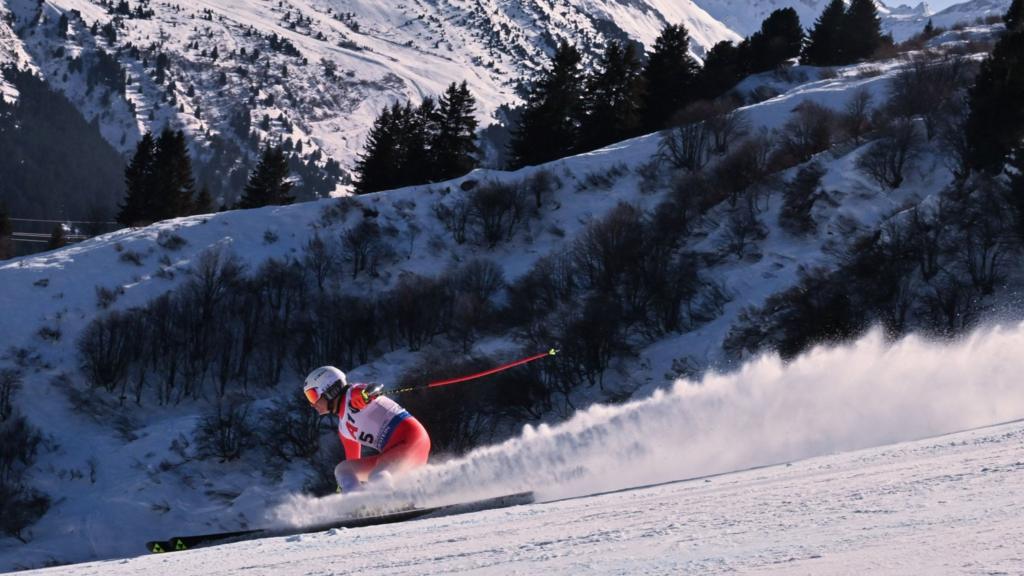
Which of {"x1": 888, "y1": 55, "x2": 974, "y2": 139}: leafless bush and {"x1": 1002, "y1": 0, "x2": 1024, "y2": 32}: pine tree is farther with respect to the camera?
{"x1": 1002, "y1": 0, "x2": 1024, "y2": 32}: pine tree

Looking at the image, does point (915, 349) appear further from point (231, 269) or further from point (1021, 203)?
point (231, 269)

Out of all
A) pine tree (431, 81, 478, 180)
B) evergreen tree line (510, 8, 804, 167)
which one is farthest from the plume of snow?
evergreen tree line (510, 8, 804, 167)

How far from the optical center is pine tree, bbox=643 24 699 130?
68.3 metres


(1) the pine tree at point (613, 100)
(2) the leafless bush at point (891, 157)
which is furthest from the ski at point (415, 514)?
(1) the pine tree at point (613, 100)

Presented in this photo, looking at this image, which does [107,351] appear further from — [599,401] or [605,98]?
[605,98]

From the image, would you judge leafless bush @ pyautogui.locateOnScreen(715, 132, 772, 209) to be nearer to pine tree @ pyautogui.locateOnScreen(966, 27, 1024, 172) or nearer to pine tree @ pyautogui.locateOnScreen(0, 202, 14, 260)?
pine tree @ pyautogui.locateOnScreen(966, 27, 1024, 172)

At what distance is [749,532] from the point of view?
4.82 m

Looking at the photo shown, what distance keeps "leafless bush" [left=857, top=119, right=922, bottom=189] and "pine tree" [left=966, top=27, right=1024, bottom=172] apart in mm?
3551

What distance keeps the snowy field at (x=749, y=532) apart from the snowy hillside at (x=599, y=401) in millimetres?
37

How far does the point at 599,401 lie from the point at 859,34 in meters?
51.7

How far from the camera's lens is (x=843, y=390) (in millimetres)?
13203

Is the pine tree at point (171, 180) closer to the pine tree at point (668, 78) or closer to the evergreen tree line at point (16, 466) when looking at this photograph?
the evergreen tree line at point (16, 466)

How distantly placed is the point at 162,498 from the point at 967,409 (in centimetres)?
3101

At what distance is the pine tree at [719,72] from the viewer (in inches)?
2785
